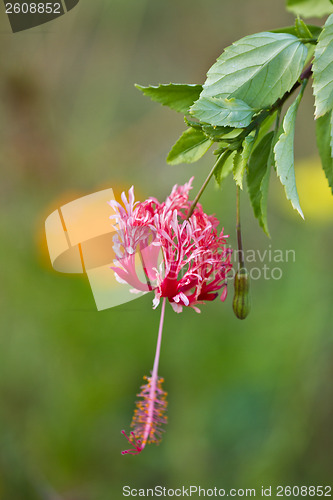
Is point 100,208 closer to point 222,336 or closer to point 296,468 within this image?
point 222,336

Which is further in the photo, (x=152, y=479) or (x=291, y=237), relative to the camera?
(x=291, y=237)

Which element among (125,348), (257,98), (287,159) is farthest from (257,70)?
(125,348)

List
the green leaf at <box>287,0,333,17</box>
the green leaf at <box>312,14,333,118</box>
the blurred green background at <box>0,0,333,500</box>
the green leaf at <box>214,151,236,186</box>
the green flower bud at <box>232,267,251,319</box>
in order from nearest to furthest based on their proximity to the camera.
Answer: the green leaf at <box>312,14,333,118</box> < the green leaf at <box>214,151,236,186</box> < the green flower bud at <box>232,267,251,319</box> < the green leaf at <box>287,0,333,17</box> < the blurred green background at <box>0,0,333,500</box>

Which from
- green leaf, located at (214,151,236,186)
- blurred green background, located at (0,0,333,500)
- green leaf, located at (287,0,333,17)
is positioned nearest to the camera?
green leaf, located at (214,151,236,186)

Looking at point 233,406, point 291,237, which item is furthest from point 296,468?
point 291,237

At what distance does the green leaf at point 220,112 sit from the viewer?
29.0 inches

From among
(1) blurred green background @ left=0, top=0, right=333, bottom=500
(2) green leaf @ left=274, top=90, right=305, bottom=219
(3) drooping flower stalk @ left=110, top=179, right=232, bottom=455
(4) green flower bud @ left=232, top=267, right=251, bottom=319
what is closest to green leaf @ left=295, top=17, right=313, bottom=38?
(2) green leaf @ left=274, top=90, right=305, bottom=219

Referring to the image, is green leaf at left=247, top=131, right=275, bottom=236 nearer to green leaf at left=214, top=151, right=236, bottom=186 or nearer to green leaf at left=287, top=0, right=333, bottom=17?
green leaf at left=214, top=151, right=236, bottom=186

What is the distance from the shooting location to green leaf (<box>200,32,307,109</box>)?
2.53 feet

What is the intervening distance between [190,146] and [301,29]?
0.79 feet

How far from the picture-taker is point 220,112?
0.74m

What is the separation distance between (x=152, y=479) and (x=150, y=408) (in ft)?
3.45

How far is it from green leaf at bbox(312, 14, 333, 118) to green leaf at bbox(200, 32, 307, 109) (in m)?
0.06

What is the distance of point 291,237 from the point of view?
2406mm
